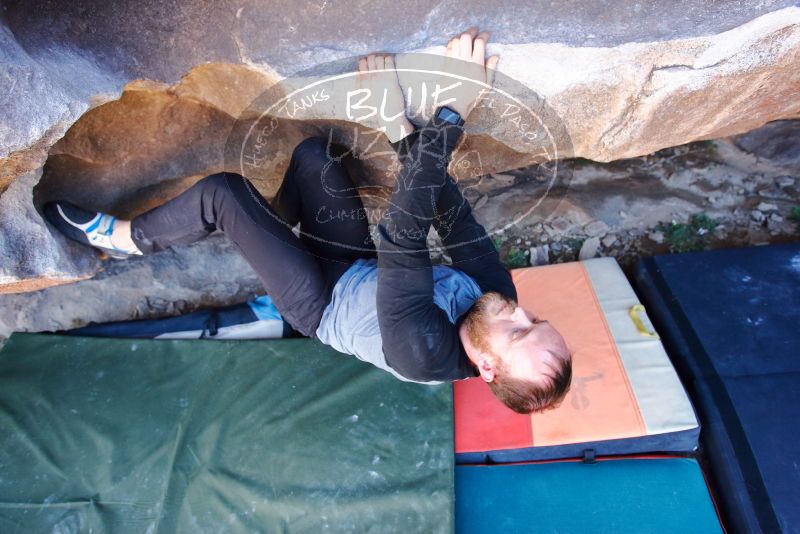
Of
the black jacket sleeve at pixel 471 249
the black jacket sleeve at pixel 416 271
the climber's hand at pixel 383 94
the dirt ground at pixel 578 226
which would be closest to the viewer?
the black jacket sleeve at pixel 416 271

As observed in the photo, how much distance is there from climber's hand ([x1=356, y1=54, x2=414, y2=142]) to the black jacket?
0.16 ft

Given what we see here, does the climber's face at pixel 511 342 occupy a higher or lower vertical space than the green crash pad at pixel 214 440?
higher

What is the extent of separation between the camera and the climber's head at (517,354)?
52.6 inches

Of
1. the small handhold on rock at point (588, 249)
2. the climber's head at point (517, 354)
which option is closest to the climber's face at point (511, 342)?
the climber's head at point (517, 354)

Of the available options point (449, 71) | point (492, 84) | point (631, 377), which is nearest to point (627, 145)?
point (492, 84)

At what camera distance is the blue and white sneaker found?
5.93ft

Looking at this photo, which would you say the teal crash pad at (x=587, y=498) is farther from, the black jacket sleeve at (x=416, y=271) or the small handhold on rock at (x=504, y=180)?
the small handhold on rock at (x=504, y=180)

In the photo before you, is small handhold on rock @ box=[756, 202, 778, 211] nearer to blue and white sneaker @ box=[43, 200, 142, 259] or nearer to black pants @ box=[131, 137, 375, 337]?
black pants @ box=[131, 137, 375, 337]

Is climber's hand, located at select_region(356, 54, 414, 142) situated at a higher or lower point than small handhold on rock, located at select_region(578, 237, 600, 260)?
higher

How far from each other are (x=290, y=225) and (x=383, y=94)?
631 millimetres

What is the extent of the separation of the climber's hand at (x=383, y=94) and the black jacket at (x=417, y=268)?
5cm

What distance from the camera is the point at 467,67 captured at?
1417 millimetres

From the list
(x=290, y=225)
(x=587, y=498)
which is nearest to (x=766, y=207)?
(x=587, y=498)

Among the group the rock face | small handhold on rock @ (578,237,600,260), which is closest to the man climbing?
the rock face
